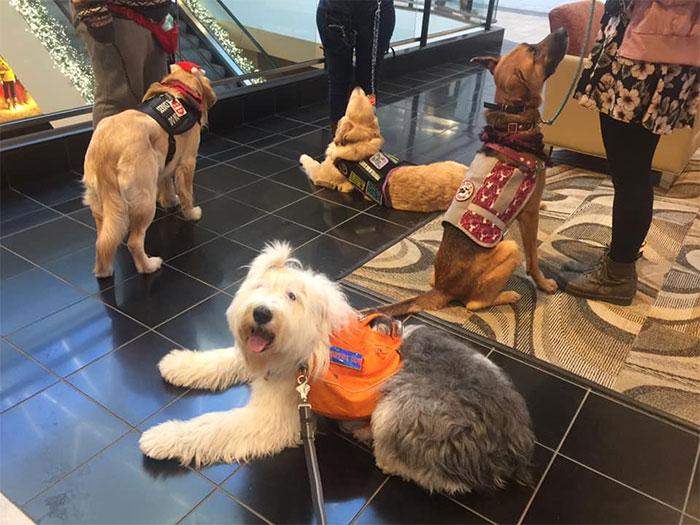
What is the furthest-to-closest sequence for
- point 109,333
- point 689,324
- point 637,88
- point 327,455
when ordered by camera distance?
point 689,324 → point 109,333 → point 637,88 → point 327,455

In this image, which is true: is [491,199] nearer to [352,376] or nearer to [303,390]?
[352,376]

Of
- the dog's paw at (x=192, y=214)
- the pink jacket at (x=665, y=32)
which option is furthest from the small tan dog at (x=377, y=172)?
the pink jacket at (x=665, y=32)

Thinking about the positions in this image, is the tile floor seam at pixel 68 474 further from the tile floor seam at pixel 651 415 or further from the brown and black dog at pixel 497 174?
the tile floor seam at pixel 651 415

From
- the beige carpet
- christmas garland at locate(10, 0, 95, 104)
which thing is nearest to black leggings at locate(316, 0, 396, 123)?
the beige carpet

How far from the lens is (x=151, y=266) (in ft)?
9.33

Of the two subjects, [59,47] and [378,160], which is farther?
[59,47]

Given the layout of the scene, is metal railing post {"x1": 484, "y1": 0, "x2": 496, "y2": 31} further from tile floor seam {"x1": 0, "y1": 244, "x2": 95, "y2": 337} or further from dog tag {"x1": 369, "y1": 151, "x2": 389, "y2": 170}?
tile floor seam {"x1": 0, "y1": 244, "x2": 95, "y2": 337}

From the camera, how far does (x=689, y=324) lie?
2.64 m

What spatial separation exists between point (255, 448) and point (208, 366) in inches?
18.1

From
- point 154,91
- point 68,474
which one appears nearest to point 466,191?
point 154,91

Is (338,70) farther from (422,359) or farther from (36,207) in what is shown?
(422,359)

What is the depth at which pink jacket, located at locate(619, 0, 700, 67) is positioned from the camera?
6.85 ft

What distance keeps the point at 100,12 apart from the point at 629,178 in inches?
108

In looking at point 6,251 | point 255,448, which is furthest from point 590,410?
point 6,251
